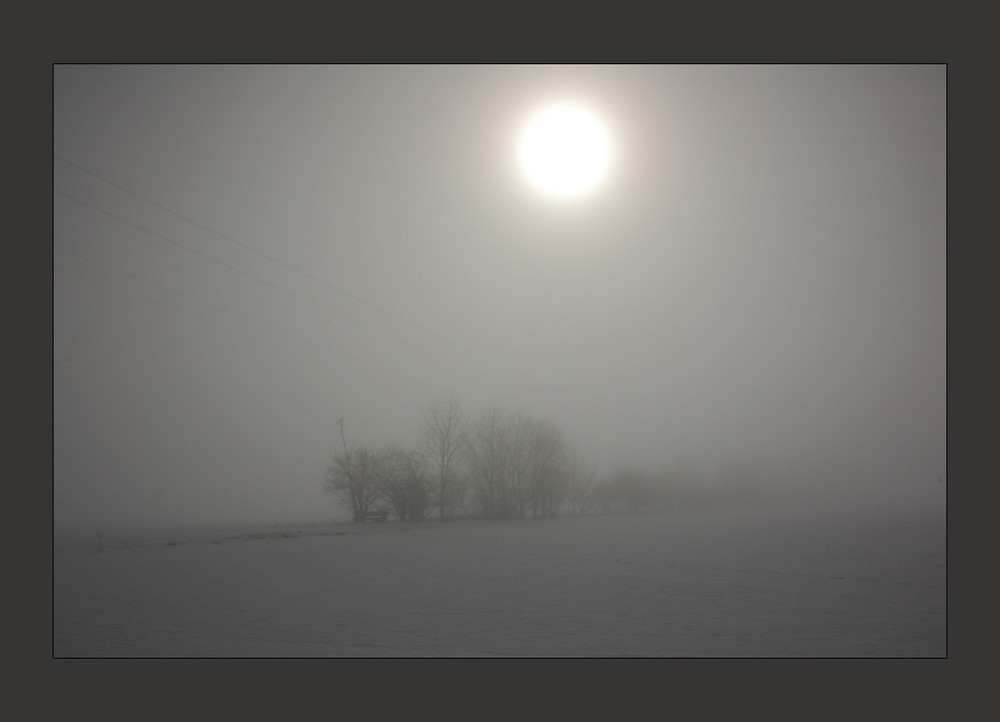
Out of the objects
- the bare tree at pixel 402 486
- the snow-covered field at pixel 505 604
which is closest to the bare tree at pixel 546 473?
the bare tree at pixel 402 486

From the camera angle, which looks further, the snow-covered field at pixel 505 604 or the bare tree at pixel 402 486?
the bare tree at pixel 402 486

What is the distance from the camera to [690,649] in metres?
9.13

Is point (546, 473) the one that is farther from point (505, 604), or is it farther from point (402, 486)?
point (505, 604)

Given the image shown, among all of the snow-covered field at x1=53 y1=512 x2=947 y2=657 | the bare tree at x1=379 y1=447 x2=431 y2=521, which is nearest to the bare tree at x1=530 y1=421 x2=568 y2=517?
the bare tree at x1=379 y1=447 x2=431 y2=521

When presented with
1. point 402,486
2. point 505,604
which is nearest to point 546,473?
point 402,486

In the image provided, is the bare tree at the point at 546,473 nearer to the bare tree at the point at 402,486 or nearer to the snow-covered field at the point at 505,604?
the bare tree at the point at 402,486

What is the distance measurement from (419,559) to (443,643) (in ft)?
35.9

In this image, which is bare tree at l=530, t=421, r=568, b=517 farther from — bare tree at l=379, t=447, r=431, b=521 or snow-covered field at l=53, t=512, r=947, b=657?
snow-covered field at l=53, t=512, r=947, b=657

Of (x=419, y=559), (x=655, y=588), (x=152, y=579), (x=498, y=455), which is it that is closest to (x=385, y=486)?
(x=498, y=455)

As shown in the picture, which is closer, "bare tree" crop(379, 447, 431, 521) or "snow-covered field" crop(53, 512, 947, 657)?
"snow-covered field" crop(53, 512, 947, 657)

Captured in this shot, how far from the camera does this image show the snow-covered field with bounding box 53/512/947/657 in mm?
9508

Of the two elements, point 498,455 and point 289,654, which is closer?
point 289,654

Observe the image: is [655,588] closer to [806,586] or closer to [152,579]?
[806,586]

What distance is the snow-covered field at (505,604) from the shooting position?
9508mm
